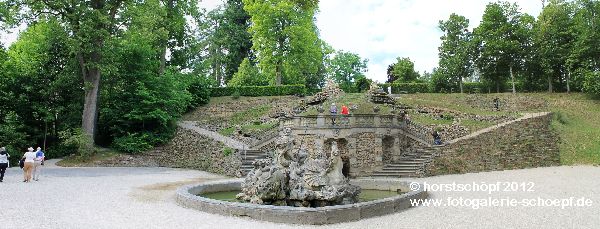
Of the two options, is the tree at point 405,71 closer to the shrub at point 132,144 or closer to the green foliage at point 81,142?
the shrub at point 132,144

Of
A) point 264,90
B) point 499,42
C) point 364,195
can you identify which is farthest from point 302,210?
point 499,42

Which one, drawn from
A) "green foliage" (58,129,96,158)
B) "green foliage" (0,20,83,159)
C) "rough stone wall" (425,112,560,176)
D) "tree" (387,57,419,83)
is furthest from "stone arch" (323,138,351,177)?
"tree" (387,57,419,83)

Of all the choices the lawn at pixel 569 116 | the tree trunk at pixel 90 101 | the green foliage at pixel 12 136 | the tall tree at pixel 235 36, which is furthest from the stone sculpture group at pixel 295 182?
the tall tree at pixel 235 36

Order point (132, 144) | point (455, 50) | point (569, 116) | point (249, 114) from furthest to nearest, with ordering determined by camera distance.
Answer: point (455, 50) → point (249, 114) → point (569, 116) → point (132, 144)

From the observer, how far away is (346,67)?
72125 mm

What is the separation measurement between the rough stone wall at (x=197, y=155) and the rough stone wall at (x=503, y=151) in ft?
35.8

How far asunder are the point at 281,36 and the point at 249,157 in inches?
982

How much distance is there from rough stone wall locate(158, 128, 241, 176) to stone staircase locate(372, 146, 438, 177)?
8116mm

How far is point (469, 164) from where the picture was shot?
23.3 metres

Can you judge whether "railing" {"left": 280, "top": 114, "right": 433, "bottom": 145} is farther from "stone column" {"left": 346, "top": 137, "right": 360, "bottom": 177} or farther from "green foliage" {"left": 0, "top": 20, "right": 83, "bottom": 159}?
"green foliage" {"left": 0, "top": 20, "right": 83, "bottom": 159}

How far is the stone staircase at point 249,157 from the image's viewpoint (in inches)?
887

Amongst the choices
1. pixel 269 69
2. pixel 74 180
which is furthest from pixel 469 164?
pixel 269 69

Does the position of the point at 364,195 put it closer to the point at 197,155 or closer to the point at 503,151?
the point at 503,151

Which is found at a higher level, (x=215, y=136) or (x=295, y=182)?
(x=215, y=136)
